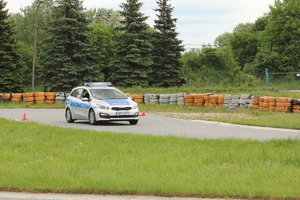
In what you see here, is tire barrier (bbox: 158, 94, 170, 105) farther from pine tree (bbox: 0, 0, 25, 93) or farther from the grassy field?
pine tree (bbox: 0, 0, 25, 93)

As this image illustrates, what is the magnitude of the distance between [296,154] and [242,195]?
3373 millimetres

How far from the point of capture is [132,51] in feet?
174

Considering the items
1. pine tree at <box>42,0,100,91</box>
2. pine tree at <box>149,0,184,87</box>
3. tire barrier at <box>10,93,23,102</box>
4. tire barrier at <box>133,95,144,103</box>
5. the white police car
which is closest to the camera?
the white police car

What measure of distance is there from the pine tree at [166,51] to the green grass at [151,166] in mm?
42259

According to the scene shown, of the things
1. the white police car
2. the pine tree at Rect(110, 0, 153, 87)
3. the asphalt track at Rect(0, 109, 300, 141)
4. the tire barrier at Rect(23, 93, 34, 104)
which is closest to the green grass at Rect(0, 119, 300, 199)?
the asphalt track at Rect(0, 109, 300, 141)

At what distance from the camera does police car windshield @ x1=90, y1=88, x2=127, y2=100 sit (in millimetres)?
20830

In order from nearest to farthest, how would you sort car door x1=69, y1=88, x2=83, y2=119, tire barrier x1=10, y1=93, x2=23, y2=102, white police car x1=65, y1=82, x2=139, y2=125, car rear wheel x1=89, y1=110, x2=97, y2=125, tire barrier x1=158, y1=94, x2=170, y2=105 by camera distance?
1. white police car x1=65, y1=82, x2=139, y2=125
2. car rear wheel x1=89, y1=110, x2=97, y2=125
3. car door x1=69, y1=88, x2=83, y2=119
4. tire barrier x1=158, y1=94, x2=170, y2=105
5. tire barrier x1=10, y1=93, x2=23, y2=102

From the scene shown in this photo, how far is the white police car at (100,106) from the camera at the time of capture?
1994 centimetres

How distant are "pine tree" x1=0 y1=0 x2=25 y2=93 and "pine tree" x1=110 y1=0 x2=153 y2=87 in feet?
33.2

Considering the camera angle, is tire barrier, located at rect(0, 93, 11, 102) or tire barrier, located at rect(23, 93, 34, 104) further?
tire barrier, located at rect(0, 93, 11, 102)

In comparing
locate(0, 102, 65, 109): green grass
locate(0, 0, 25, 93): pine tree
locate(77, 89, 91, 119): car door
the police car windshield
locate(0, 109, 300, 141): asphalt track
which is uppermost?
locate(0, 0, 25, 93): pine tree

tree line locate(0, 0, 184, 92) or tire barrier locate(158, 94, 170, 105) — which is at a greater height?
tree line locate(0, 0, 184, 92)

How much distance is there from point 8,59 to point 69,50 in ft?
21.6

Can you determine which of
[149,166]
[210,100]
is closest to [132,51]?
[210,100]
